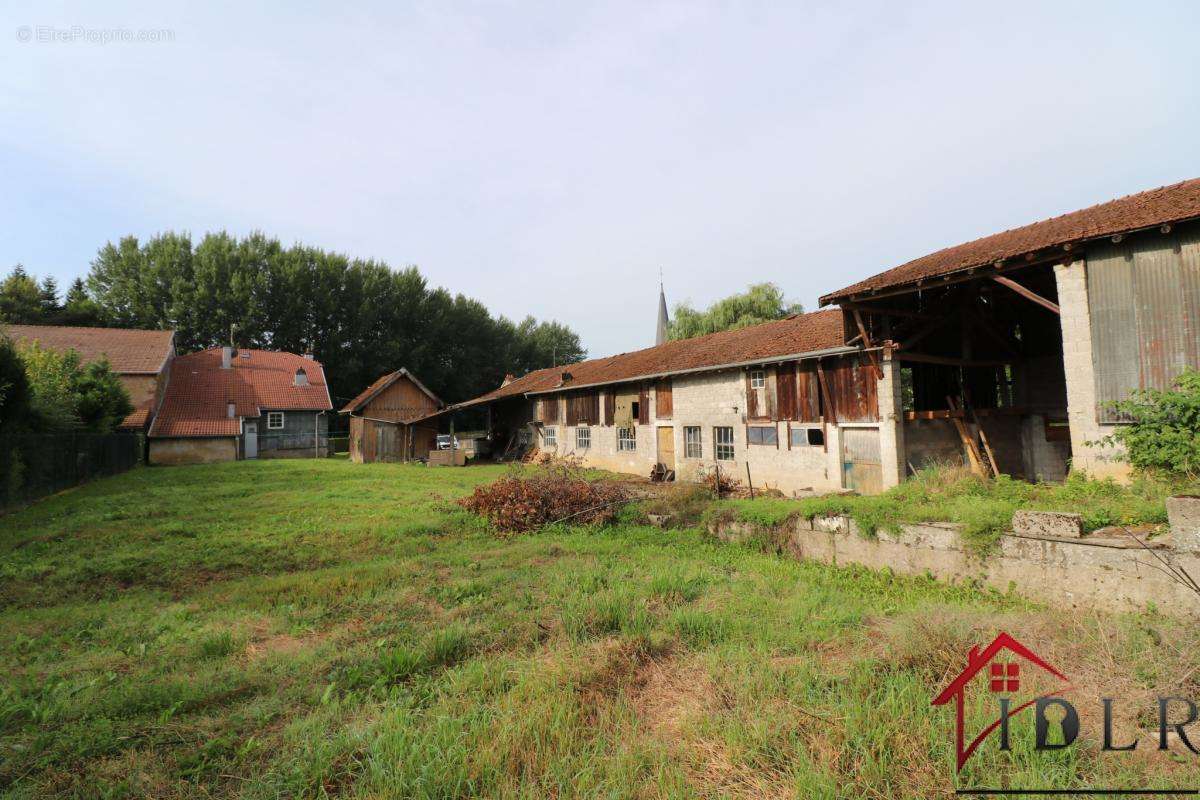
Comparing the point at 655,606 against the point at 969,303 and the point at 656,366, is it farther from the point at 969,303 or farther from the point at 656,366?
the point at 656,366

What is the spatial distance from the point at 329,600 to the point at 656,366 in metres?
15.2

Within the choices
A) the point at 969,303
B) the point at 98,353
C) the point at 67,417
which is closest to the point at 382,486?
the point at 67,417

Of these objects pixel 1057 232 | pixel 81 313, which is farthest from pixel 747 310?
pixel 81 313

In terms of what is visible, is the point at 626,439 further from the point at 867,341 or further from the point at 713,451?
the point at 867,341

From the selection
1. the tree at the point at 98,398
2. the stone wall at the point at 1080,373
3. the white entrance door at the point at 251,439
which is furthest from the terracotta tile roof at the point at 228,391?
the stone wall at the point at 1080,373

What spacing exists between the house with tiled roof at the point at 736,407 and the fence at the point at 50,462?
17320 mm

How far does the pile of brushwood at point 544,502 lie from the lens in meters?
10.9

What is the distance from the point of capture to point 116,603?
21.6 feet

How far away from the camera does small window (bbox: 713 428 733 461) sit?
55.4ft

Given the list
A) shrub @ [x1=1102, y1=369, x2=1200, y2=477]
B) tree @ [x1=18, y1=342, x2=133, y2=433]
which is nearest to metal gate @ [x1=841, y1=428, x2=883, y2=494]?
shrub @ [x1=1102, y1=369, x2=1200, y2=477]

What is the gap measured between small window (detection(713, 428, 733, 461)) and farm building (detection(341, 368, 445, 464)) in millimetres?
16642

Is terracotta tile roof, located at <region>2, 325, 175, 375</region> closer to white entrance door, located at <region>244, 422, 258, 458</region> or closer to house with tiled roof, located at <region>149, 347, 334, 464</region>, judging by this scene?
house with tiled roof, located at <region>149, 347, 334, 464</region>

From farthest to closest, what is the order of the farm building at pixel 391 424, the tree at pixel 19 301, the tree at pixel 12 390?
1. the tree at pixel 19 301
2. the farm building at pixel 391 424
3. the tree at pixel 12 390

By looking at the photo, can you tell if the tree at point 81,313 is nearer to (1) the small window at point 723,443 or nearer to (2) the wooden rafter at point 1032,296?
(1) the small window at point 723,443
